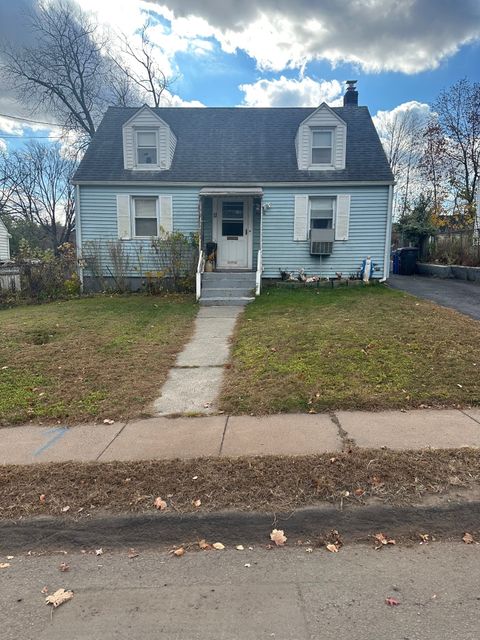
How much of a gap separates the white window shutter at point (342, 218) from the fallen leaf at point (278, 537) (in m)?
12.1

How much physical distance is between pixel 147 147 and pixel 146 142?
0.53ft

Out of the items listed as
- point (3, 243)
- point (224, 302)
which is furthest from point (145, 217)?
point (3, 243)

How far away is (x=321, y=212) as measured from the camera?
Answer: 13.6 metres

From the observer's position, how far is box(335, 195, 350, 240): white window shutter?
13.4 m

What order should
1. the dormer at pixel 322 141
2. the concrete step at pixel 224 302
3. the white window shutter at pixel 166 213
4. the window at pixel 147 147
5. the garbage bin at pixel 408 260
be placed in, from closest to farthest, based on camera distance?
the concrete step at pixel 224 302 < the dormer at pixel 322 141 < the white window shutter at pixel 166 213 < the window at pixel 147 147 < the garbage bin at pixel 408 260

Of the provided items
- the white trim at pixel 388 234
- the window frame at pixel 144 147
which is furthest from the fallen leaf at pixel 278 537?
the window frame at pixel 144 147

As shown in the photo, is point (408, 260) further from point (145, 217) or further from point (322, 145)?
point (145, 217)

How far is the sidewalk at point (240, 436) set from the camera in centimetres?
355

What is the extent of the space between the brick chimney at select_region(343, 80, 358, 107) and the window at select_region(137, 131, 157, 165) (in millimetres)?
8012

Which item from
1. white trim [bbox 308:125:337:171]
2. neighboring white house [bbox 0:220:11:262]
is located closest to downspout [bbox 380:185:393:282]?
white trim [bbox 308:125:337:171]

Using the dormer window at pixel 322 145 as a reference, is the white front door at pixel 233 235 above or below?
below

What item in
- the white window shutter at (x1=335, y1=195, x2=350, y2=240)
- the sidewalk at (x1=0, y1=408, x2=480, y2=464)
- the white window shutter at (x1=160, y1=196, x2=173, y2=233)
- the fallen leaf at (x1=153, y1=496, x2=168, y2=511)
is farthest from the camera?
the white window shutter at (x1=160, y1=196, x2=173, y2=233)

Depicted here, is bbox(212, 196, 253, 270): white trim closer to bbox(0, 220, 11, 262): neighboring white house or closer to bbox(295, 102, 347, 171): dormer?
bbox(295, 102, 347, 171): dormer

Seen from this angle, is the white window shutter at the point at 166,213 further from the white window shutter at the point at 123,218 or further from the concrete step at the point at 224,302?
the concrete step at the point at 224,302
